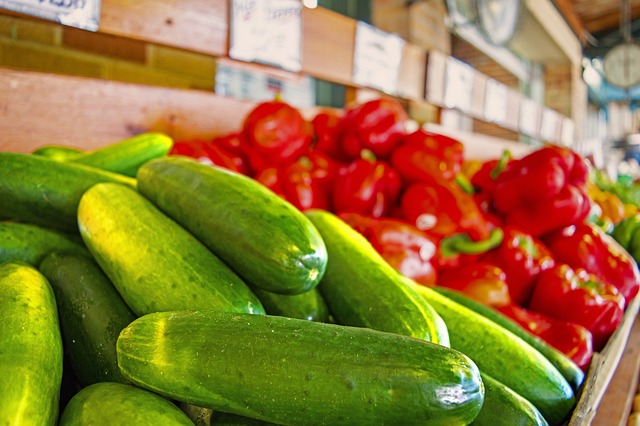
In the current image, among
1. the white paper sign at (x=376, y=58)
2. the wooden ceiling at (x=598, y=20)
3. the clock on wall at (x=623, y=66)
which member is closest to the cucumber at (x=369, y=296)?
the white paper sign at (x=376, y=58)

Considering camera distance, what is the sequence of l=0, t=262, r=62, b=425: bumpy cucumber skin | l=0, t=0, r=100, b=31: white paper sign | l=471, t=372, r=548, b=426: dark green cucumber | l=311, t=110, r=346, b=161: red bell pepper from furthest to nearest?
l=311, t=110, r=346, b=161: red bell pepper, l=0, t=0, r=100, b=31: white paper sign, l=471, t=372, r=548, b=426: dark green cucumber, l=0, t=262, r=62, b=425: bumpy cucumber skin

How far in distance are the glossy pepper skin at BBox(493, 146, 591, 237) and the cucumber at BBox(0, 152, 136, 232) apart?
3.63 ft

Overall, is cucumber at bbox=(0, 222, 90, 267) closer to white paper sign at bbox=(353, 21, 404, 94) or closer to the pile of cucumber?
the pile of cucumber

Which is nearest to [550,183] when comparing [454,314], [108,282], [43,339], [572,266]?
[572,266]

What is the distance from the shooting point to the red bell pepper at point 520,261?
4.16 ft

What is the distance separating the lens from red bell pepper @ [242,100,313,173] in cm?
146

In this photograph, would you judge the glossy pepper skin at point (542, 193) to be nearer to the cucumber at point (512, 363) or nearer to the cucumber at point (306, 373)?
the cucumber at point (512, 363)

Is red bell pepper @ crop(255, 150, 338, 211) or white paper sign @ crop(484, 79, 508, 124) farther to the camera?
white paper sign @ crop(484, 79, 508, 124)

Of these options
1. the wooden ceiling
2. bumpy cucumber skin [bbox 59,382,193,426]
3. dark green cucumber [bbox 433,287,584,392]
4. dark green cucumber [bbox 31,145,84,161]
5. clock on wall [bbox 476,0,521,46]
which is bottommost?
dark green cucumber [bbox 433,287,584,392]

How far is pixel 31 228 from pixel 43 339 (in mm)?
303

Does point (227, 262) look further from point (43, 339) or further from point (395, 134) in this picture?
point (395, 134)

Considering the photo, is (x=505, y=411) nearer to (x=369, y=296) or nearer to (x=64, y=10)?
(x=369, y=296)

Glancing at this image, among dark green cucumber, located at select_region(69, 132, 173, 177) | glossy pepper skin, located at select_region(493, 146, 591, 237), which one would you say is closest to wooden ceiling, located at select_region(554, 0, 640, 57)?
glossy pepper skin, located at select_region(493, 146, 591, 237)

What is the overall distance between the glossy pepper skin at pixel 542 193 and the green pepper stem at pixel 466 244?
0.58ft
